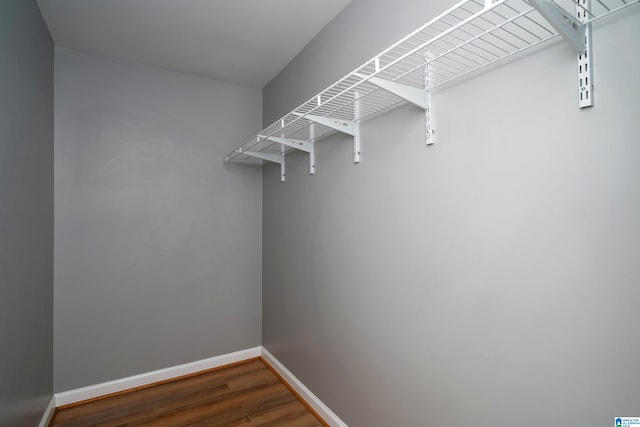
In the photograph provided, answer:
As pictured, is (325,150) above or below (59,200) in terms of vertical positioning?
above

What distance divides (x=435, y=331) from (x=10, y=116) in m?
2.11

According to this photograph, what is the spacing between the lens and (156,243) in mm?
2557

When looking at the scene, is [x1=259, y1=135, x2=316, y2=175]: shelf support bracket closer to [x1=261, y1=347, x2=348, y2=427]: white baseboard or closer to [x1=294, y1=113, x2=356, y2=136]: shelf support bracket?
[x1=294, y1=113, x2=356, y2=136]: shelf support bracket

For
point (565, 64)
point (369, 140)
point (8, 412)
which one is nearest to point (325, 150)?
point (369, 140)

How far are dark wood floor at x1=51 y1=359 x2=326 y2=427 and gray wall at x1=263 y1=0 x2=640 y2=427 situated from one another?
0.43m

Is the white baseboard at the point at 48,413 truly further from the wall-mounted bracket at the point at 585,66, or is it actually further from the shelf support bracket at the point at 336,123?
the wall-mounted bracket at the point at 585,66

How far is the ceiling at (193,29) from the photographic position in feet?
6.03

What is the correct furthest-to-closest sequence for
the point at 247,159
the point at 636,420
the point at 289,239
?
the point at 247,159
the point at 289,239
the point at 636,420

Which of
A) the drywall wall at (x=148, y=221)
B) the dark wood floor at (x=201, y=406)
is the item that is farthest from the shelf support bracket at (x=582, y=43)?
the drywall wall at (x=148, y=221)

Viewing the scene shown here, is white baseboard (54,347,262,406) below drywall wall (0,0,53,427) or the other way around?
below

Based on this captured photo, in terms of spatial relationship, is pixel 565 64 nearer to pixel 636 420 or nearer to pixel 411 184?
pixel 411 184

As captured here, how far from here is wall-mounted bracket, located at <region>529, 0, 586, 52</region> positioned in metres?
0.78

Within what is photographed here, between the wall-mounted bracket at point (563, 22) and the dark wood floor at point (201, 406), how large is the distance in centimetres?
228

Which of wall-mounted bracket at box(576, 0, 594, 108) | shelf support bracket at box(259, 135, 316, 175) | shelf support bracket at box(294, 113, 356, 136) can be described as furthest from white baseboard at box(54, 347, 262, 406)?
wall-mounted bracket at box(576, 0, 594, 108)
